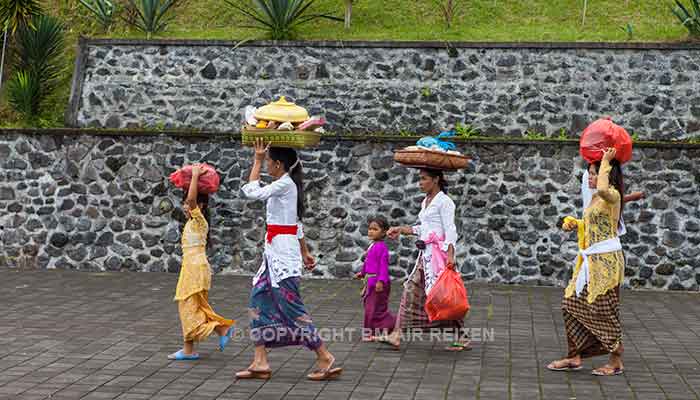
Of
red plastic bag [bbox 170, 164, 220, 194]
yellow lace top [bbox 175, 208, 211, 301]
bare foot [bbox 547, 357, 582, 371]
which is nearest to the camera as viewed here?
bare foot [bbox 547, 357, 582, 371]

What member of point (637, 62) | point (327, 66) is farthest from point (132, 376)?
point (637, 62)

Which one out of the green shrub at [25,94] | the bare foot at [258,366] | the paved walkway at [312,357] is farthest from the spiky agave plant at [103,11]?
the bare foot at [258,366]

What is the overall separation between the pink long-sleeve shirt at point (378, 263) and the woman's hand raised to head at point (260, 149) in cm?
196

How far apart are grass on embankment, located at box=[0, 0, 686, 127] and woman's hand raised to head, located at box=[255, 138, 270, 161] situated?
9.12 meters

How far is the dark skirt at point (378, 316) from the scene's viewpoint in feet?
31.9

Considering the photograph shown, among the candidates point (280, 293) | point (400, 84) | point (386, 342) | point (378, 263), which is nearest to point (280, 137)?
point (280, 293)

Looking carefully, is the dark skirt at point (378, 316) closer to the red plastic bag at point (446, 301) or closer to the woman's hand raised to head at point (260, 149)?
the red plastic bag at point (446, 301)

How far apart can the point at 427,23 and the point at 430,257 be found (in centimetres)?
1008

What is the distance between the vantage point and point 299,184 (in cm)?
826

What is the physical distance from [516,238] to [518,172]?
85 cm

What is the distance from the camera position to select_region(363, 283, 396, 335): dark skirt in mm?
9711

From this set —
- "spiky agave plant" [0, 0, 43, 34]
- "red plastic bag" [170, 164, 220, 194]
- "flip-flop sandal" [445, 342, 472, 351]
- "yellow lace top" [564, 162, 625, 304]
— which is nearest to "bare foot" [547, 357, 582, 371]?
"yellow lace top" [564, 162, 625, 304]

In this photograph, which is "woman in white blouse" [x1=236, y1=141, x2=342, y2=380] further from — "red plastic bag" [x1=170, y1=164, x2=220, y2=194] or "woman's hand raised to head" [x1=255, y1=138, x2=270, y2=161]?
"red plastic bag" [x1=170, y1=164, x2=220, y2=194]

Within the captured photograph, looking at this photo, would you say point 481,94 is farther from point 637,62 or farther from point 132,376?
point 132,376
